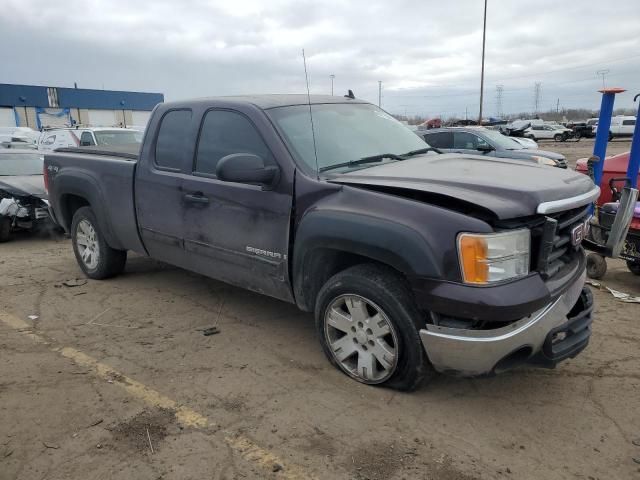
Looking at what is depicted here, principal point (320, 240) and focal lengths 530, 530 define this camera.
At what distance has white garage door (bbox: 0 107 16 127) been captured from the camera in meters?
41.2

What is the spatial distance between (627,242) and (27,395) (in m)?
5.42

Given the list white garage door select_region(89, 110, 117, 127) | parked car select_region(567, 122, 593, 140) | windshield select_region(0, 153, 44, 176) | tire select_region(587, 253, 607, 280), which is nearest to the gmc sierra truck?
tire select_region(587, 253, 607, 280)

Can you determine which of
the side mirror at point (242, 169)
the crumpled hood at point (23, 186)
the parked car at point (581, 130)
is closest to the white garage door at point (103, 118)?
the parked car at point (581, 130)

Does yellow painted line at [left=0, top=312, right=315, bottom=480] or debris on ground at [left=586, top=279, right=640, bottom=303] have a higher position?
debris on ground at [left=586, top=279, right=640, bottom=303]

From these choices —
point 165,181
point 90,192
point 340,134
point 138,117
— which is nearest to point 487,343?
point 340,134

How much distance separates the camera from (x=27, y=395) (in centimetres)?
343

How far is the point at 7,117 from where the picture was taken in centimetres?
4153

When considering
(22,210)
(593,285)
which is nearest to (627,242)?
(593,285)

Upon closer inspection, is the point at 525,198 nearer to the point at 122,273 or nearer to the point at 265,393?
the point at 265,393

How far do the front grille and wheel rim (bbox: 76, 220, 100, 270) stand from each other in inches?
178

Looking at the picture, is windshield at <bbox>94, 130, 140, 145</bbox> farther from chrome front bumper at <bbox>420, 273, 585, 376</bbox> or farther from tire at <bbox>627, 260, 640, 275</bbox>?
chrome front bumper at <bbox>420, 273, 585, 376</bbox>

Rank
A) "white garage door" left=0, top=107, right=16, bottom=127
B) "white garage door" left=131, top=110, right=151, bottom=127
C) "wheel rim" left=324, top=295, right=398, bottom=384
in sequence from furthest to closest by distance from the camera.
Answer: "white garage door" left=131, top=110, right=151, bottom=127
"white garage door" left=0, top=107, right=16, bottom=127
"wheel rim" left=324, top=295, right=398, bottom=384

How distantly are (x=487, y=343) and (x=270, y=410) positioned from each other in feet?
4.39

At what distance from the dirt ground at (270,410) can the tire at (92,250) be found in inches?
40.5
